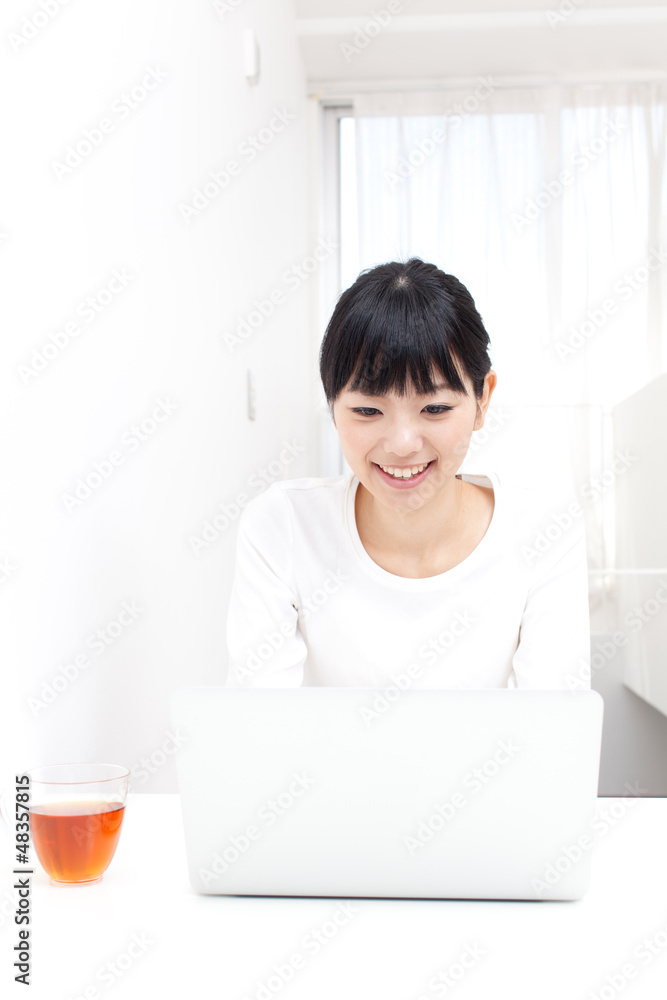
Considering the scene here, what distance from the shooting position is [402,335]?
1028 millimetres

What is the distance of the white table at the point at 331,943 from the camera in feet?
1.81

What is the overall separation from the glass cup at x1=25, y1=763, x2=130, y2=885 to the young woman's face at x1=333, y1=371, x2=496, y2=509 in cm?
51

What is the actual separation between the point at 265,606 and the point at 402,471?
248 millimetres

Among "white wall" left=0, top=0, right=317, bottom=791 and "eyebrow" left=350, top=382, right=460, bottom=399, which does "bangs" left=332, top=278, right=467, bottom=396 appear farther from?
"white wall" left=0, top=0, right=317, bottom=791

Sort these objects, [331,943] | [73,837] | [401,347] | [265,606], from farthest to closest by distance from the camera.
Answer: [265,606]
[401,347]
[73,837]
[331,943]

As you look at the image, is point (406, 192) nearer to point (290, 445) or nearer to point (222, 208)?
point (290, 445)

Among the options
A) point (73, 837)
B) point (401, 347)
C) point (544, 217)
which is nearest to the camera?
point (73, 837)

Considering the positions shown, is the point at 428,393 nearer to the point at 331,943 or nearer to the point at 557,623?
the point at 557,623

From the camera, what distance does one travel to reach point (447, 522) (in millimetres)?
1218

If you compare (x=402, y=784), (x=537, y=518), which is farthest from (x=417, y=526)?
(x=402, y=784)

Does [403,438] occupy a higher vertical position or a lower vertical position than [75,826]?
higher

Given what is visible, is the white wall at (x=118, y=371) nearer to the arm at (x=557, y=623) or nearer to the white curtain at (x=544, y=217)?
the arm at (x=557, y=623)

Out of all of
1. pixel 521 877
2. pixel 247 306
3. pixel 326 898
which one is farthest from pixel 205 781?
pixel 247 306

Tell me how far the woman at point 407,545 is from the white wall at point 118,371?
0.61 feet
